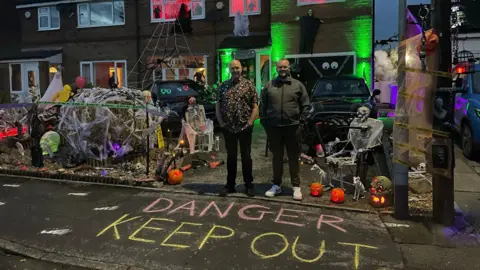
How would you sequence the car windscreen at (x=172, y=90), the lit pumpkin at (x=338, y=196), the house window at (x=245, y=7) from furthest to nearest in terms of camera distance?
1. the house window at (x=245, y=7)
2. the car windscreen at (x=172, y=90)
3. the lit pumpkin at (x=338, y=196)

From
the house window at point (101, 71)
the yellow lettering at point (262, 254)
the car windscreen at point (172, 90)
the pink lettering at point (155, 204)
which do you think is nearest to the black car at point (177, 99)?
the car windscreen at point (172, 90)

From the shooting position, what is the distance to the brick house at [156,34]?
1529 cm

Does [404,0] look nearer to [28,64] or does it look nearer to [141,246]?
[141,246]

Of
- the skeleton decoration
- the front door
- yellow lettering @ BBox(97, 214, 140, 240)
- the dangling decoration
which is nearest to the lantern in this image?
the skeleton decoration

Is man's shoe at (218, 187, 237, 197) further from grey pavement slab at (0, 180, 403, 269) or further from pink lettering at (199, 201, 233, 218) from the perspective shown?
pink lettering at (199, 201, 233, 218)

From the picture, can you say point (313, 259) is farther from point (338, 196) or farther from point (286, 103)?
point (286, 103)

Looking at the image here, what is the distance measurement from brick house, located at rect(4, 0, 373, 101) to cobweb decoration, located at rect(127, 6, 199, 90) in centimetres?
6

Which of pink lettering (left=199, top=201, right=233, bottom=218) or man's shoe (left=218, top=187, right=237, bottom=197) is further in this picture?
man's shoe (left=218, top=187, right=237, bottom=197)

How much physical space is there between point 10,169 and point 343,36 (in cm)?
1180

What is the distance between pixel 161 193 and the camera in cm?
623

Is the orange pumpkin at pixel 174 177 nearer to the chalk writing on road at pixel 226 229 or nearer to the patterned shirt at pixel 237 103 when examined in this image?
the chalk writing on road at pixel 226 229

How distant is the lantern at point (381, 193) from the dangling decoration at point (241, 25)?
1262 cm

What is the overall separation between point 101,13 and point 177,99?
11143 millimetres

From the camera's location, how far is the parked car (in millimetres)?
8148
